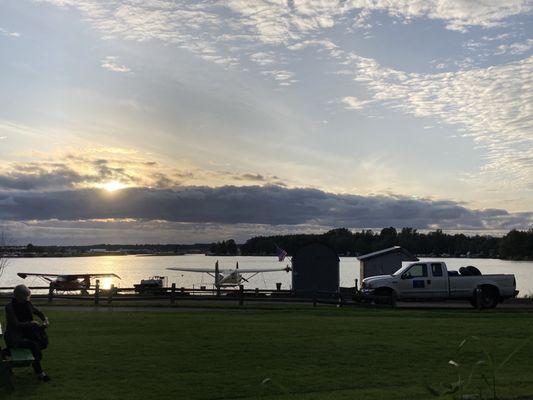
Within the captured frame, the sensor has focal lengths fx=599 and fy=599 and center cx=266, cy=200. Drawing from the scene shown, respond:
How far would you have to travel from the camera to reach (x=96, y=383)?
1006 cm

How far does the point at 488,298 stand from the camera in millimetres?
26828

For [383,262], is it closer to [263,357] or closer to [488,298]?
[488,298]

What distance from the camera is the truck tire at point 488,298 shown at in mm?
26703

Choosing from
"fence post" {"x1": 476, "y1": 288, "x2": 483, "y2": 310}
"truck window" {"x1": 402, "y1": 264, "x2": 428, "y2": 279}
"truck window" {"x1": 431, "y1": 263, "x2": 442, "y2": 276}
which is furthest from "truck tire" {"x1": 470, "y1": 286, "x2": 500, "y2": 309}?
"truck window" {"x1": 402, "y1": 264, "x2": 428, "y2": 279}

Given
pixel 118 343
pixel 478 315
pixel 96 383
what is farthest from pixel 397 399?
pixel 478 315

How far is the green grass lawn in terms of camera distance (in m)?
9.57

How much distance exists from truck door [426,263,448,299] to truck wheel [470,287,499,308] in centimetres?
132

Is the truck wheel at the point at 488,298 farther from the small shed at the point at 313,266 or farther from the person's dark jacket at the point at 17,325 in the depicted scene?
the person's dark jacket at the point at 17,325

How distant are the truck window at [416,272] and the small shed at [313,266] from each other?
31.1 feet

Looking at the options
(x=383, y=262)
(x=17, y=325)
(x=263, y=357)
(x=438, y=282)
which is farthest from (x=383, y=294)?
(x=17, y=325)

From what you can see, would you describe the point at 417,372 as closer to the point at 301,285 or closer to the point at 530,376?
the point at 530,376

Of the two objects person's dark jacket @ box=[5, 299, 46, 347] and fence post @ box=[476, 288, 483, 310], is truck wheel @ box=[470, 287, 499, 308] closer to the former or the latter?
fence post @ box=[476, 288, 483, 310]

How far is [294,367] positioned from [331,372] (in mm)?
773

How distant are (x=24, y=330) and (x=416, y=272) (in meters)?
20.3
